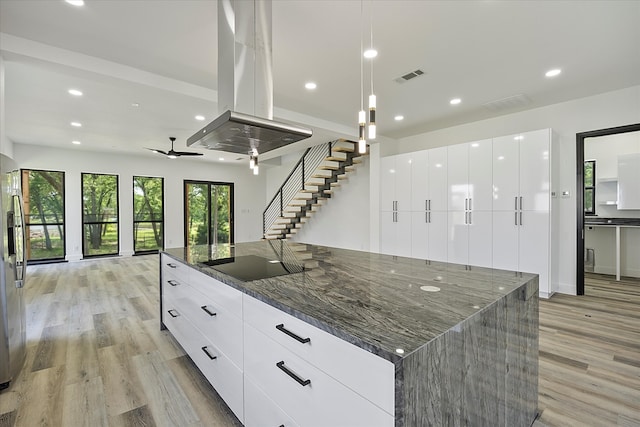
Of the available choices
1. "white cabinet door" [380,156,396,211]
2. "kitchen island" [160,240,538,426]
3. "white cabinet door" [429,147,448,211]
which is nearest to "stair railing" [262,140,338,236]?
"white cabinet door" [380,156,396,211]

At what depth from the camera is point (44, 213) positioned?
7.09 meters

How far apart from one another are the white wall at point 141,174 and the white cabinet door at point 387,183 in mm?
5713

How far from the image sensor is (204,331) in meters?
2.04

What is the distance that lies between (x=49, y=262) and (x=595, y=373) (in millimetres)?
9830

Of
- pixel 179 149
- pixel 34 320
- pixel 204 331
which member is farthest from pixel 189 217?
pixel 204 331

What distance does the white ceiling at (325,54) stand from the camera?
2420 mm

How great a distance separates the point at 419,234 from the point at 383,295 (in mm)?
4394

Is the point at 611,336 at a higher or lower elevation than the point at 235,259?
lower

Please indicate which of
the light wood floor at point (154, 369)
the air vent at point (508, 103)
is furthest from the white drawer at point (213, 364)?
the air vent at point (508, 103)

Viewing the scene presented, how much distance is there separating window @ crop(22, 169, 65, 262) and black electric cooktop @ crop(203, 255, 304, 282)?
24.5ft

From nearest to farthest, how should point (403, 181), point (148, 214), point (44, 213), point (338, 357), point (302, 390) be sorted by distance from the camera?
1. point (338, 357)
2. point (302, 390)
3. point (403, 181)
4. point (44, 213)
5. point (148, 214)

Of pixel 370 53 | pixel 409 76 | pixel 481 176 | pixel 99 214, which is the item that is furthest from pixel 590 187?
pixel 99 214

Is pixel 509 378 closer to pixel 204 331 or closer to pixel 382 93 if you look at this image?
pixel 204 331

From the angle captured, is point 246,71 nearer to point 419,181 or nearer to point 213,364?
point 213,364
